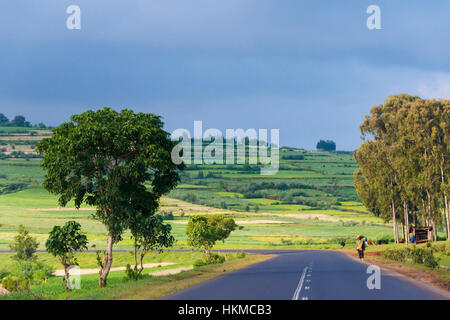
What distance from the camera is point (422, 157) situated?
71.5m

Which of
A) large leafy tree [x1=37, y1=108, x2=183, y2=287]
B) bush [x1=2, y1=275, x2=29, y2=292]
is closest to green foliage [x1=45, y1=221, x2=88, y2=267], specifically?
large leafy tree [x1=37, y1=108, x2=183, y2=287]

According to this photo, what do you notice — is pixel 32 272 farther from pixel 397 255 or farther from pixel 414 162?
pixel 414 162

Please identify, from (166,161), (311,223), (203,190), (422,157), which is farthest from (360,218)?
(166,161)

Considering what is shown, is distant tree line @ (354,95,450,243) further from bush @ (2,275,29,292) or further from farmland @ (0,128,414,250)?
bush @ (2,275,29,292)

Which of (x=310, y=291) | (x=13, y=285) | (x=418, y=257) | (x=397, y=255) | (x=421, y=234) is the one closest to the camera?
(x=310, y=291)

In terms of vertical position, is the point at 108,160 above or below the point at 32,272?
above

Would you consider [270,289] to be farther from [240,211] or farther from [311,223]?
[240,211]

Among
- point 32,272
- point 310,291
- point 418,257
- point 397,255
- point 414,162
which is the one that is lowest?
point 32,272

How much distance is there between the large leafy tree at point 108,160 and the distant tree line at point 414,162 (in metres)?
47.5

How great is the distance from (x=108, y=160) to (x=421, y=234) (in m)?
55.5

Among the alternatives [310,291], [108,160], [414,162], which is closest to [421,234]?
[414,162]

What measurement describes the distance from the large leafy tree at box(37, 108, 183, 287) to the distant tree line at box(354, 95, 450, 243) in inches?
1871

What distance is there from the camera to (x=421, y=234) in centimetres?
7506
